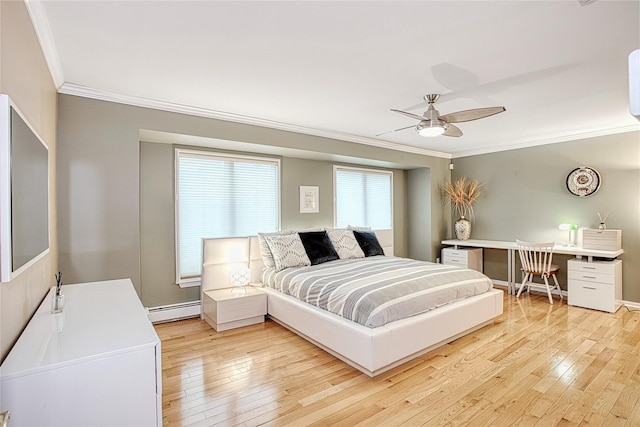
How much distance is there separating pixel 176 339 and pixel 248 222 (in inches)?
67.9

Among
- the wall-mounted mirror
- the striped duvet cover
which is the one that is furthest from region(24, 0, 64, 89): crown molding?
the striped duvet cover

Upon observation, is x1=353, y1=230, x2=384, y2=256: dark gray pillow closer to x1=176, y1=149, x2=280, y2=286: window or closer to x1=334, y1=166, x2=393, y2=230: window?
x1=334, y1=166, x2=393, y2=230: window

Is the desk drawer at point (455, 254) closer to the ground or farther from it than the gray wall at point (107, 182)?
closer to the ground

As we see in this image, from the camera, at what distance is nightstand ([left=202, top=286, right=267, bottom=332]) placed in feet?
11.6

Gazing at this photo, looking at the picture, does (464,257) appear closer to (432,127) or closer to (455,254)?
(455,254)

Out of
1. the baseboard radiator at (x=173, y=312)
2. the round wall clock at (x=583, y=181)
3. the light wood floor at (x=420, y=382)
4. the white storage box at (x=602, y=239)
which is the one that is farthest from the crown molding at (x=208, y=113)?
the white storage box at (x=602, y=239)

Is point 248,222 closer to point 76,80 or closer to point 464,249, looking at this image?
point 76,80

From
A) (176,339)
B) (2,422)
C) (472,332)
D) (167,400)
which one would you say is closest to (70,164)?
(176,339)

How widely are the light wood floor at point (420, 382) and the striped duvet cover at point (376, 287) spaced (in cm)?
44

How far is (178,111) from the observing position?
341 cm

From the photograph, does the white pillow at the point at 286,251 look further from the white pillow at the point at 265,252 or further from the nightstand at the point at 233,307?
the nightstand at the point at 233,307

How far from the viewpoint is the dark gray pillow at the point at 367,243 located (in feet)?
15.7

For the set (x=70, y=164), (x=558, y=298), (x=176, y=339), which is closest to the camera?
(x=70, y=164)

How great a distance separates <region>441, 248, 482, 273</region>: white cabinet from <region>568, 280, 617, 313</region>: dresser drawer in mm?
1455
